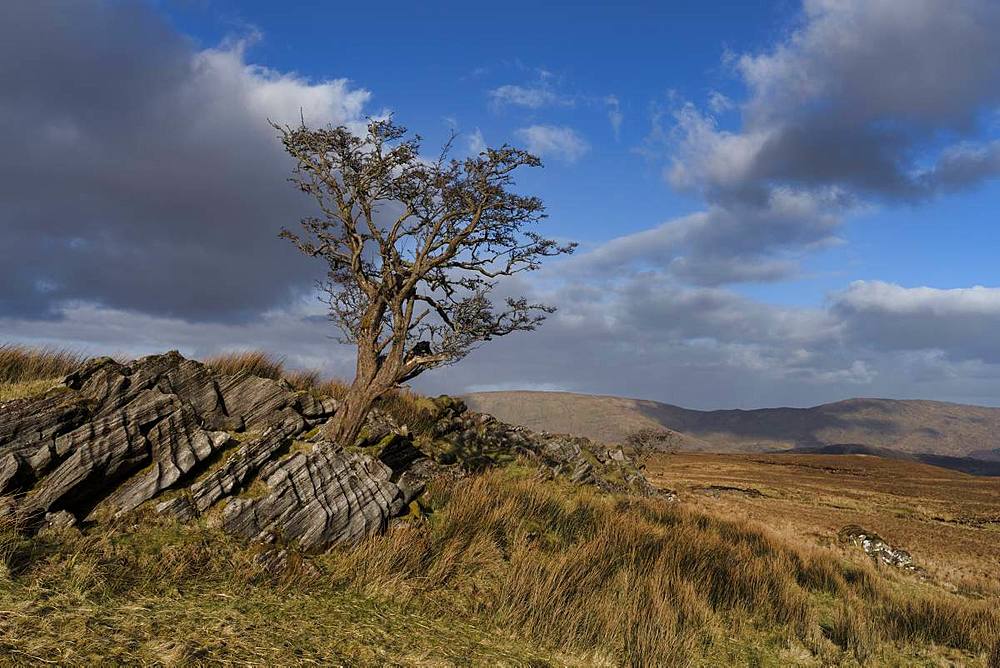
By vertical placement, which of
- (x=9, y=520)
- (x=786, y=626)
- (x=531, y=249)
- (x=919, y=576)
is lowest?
(x=919, y=576)

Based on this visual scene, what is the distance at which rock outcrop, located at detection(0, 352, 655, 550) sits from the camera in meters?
9.20

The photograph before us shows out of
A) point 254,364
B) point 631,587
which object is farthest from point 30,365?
point 631,587

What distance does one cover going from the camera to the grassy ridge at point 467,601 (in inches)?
246

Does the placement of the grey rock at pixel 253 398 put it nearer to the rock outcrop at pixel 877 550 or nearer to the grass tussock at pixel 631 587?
the grass tussock at pixel 631 587

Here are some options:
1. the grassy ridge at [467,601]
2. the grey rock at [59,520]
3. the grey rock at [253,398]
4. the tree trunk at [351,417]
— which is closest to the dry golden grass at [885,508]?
the grassy ridge at [467,601]

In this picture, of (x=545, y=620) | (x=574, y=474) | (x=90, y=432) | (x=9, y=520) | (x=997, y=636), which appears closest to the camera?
(x=9, y=520)

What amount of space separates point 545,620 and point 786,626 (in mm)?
5725

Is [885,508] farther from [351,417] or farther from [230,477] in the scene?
[230,477]

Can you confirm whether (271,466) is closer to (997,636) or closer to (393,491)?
(393,491)

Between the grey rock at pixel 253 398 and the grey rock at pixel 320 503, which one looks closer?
the grey rock at pixel 320 503

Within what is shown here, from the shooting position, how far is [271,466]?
420 inches

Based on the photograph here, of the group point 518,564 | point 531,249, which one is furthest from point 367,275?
point 518,564

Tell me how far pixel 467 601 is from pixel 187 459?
18.4 feet

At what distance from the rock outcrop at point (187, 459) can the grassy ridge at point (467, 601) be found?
1.79ft
